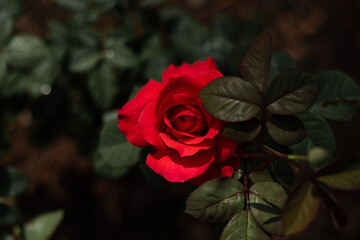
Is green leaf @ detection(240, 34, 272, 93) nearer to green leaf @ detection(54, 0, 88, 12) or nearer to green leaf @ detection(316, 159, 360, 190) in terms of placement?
green leaf @ detection(316, 159, 360, 190)

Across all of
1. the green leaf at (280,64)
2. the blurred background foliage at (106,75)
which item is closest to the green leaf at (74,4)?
the blurred background foliage at (106,75)

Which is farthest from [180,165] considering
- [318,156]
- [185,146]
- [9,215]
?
[9,215]

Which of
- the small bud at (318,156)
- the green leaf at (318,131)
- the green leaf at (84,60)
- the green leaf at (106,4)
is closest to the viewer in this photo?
the small bud at (318,156)

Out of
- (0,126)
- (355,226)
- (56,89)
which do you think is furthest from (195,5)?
(355,226)

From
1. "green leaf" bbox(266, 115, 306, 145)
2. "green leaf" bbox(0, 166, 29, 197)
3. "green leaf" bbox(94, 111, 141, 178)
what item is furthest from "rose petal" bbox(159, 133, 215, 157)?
"green leaf" bbox(0, 166, 29, 197)

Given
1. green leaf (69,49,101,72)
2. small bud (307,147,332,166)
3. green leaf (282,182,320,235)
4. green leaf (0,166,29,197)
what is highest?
small bud (307,147,332,166)

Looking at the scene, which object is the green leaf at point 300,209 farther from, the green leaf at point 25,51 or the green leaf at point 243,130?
the green leaf at point 25,51

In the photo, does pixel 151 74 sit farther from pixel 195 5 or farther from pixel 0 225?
pixel 195 5
